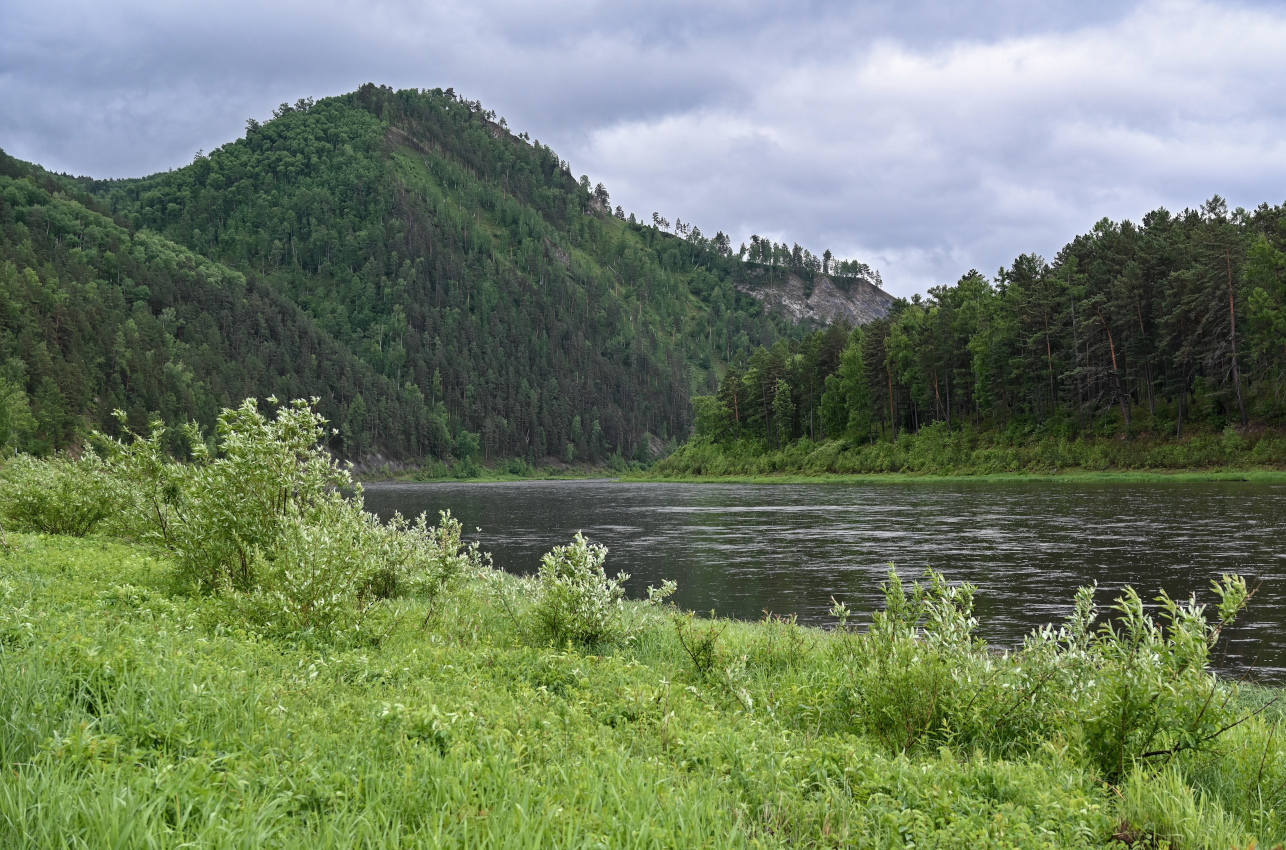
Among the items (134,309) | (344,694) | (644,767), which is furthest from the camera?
(134,309)

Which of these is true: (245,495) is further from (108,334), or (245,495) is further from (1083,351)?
(108,334)

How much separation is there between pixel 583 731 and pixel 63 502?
894 inches

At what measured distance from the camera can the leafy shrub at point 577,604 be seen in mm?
12297

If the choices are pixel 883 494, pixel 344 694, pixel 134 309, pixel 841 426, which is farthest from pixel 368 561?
pixel 134 309

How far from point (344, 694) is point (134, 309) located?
174524 mm

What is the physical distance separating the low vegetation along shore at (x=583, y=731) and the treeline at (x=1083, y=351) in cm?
6641

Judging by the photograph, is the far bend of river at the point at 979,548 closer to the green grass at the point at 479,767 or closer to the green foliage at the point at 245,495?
the green grass at the point at 479,767

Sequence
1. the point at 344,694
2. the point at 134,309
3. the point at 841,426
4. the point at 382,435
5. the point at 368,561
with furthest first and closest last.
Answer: the point at 382,435 → the point at 134,309 → the point at 841,426 → the point at 368,561 → the point at 344,694

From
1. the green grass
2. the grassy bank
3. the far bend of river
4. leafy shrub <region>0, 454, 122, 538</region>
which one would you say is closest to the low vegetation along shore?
the green grass

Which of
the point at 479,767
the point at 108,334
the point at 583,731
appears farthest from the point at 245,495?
the point at 108,334

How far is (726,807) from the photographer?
4777 millimetres

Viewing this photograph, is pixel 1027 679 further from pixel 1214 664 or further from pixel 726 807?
pixel 1214 664

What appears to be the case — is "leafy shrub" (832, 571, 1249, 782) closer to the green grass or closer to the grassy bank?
the green grass

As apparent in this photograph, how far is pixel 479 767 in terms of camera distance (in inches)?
193
